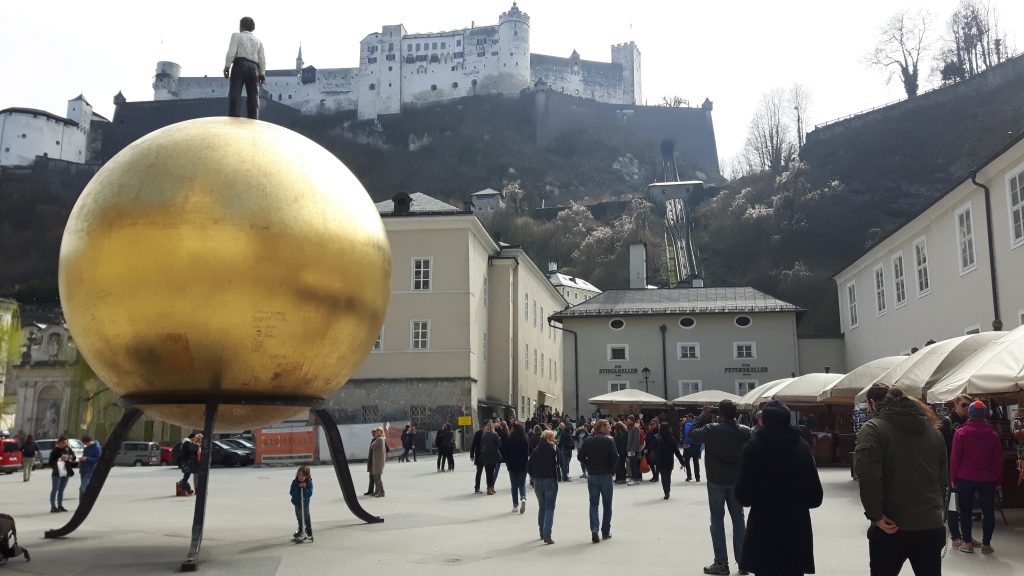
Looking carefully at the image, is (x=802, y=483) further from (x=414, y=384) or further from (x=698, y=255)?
(x=698, y=255)

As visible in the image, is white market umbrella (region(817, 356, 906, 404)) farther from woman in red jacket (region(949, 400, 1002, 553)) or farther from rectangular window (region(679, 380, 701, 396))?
rectangular window (region(679, 380, 701, 396))

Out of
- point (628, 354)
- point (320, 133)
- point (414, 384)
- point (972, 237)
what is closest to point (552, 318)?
point (628, 354)

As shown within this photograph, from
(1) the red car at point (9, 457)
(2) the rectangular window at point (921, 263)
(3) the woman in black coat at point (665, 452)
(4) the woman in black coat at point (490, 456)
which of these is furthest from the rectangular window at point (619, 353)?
(1) the red car at point (9, 457)

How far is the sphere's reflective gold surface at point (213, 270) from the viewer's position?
7.91m

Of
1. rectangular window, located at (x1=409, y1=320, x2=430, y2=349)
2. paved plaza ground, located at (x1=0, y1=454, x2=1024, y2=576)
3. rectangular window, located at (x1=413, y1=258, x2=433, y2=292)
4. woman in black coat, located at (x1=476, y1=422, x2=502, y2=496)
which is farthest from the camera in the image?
rectangular window, located at (x1=413, y1=258, x2=433, y2=292)

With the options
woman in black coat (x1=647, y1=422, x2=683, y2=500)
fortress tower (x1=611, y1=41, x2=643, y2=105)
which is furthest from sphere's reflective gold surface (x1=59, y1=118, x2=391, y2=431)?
fortress tower (x1=611, y1=41, x2=643, y2=105)

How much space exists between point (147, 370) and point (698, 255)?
81525 mm

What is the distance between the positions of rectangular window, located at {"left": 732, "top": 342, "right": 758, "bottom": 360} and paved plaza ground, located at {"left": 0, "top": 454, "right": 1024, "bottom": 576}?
2403 centimetres

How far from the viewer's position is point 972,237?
2398cm

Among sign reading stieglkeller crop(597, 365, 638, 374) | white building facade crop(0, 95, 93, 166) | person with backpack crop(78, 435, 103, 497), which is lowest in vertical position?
person with backpack crop(78, 435, 103, 497)

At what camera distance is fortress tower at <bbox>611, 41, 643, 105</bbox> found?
134875 mm

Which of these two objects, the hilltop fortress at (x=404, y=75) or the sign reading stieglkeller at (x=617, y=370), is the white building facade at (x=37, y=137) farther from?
the sign reading stieglkeller at (x=617, y=370)

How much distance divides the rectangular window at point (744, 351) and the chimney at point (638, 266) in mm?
22569

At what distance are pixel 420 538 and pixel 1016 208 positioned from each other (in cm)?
1822
